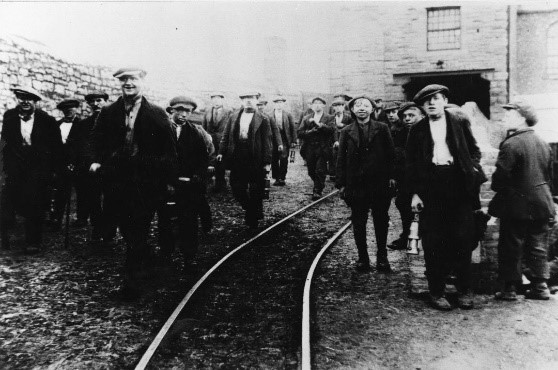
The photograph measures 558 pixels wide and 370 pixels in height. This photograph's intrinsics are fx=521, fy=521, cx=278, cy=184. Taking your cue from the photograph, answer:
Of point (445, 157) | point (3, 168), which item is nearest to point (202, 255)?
point (3, 168)

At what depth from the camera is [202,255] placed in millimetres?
6125

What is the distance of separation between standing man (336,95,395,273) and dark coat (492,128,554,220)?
3.81ft

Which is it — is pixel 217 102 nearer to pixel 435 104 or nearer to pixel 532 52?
pixel 435 104

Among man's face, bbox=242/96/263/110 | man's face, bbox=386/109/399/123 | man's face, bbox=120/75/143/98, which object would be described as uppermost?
man's face, bbox=120/75/143/98

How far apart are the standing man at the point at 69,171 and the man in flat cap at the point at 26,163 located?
1.08 feet

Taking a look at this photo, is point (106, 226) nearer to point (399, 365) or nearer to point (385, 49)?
point (399, 365)

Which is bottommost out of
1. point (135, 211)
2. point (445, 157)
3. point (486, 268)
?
point (486, 268)

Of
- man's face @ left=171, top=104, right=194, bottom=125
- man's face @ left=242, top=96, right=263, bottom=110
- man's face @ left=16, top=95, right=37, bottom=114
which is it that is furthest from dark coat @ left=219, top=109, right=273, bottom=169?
man's face @ left=16, top=95, right=37, bottom=114

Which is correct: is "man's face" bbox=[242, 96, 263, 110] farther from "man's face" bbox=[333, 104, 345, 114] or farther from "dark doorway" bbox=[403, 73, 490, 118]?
"dark doorway" bbox=[403, 73, 490, 118]

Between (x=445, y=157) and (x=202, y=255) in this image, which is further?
(x=202, y=255)

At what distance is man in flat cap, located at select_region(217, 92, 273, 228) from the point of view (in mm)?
7593

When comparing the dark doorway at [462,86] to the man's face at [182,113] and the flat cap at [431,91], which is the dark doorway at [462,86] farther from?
the flat cap at [431,91]

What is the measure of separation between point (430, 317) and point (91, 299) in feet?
9.63

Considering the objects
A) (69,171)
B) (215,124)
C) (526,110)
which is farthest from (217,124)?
(526,110)
